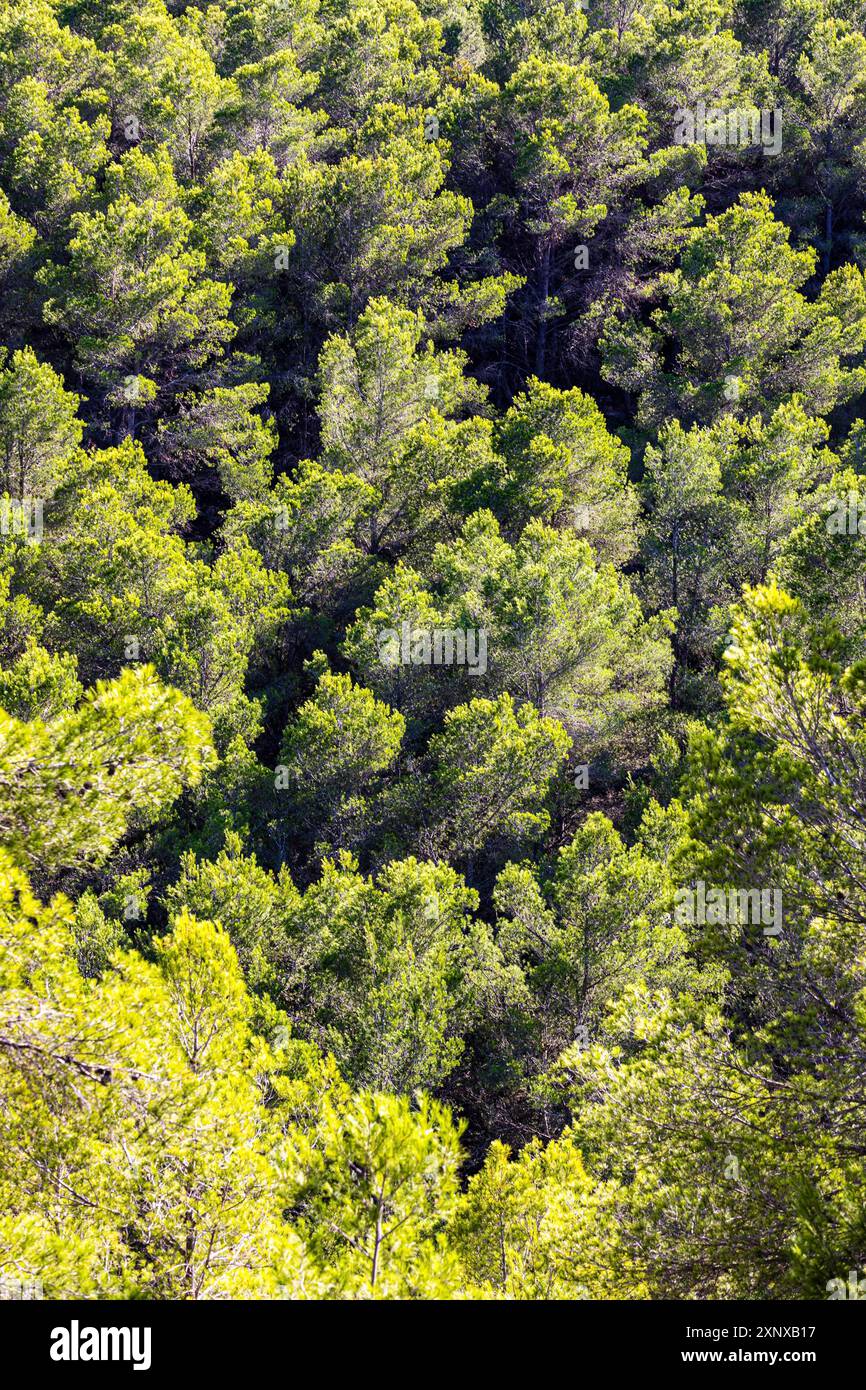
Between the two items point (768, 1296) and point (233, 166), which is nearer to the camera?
point (768, 1296)

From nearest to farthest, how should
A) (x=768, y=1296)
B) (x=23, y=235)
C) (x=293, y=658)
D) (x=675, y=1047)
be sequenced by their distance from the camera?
(x=768, y=1296), (x=675, y=1047), (x=293, y=658), (x=23, y=235)

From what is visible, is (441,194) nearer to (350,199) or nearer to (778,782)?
(350,199)

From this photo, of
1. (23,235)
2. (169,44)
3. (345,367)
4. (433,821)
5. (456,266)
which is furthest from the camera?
(169,44)

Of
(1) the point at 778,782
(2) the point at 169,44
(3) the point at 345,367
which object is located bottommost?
(1) the point at 778,782

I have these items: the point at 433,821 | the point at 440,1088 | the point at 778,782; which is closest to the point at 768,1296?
the point at 778,782

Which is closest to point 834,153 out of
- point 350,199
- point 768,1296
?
point 350,199

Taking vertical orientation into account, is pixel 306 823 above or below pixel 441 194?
below
